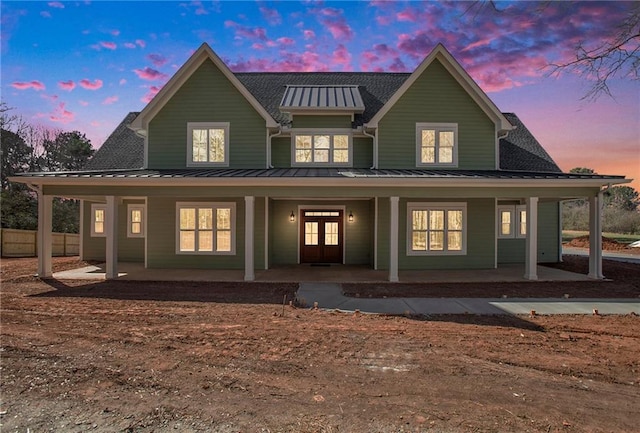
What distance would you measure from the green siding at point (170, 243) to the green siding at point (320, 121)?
4178 millimetres

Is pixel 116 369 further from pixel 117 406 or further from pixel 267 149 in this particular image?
pixel 267 149

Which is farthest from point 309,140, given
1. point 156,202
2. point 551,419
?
point 551,419

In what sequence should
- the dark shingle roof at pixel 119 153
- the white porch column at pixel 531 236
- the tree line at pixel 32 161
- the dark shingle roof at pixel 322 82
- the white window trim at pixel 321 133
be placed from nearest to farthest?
1. the white porch column at pixel 531 236
2. the white window trim at pixel 321 133
3. the dark shingle roof at pixel 119 153
4. the dark shingle roof at pixel 322 82
5. the tree line at pixel 32 161

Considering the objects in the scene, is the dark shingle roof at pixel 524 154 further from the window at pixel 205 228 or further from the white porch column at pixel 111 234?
the white porch column at pixel 111 234

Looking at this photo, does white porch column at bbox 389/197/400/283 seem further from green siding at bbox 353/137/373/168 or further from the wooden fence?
the wooden fence

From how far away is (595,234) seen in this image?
11.3m

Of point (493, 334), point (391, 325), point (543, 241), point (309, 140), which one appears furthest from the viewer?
point (543, 241)

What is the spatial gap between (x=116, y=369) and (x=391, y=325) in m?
4.58

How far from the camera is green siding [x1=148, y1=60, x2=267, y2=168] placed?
13367 mm

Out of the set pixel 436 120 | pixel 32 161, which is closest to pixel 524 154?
pixel 436 120

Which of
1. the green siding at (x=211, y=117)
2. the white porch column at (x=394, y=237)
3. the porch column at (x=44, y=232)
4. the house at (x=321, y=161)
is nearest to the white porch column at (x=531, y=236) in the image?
the house at (x=321, y=161)

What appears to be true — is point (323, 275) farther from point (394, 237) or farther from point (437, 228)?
point (437, 228)

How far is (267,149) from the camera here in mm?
13422

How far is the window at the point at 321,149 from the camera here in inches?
551
